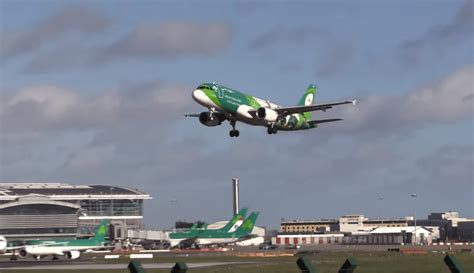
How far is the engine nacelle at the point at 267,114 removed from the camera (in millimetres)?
84438

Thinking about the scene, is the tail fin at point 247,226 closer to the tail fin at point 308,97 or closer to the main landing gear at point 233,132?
the tail fin at point 308,97

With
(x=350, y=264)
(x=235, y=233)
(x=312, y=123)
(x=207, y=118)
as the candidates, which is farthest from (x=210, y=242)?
(x=350, y=264)

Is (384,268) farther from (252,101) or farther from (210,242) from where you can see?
(210,242)

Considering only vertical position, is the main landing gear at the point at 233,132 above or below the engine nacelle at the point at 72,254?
above

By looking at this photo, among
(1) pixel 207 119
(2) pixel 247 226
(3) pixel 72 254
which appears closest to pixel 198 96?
(1) pixel 207 119

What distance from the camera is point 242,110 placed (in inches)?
3270

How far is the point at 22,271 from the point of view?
89625mm

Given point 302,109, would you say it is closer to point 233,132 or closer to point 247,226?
point 233,132

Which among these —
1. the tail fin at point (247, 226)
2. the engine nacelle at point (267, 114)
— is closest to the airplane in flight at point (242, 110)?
the engine nacelle at point (267, 114)

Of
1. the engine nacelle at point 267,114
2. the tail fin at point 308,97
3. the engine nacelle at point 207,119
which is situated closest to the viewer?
the engine nacelle at point 207,119

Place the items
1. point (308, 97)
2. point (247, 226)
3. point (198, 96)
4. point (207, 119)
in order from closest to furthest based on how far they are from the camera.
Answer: point (207, 119) → point (198, 96) → point (308, 97) → point (247, 226)

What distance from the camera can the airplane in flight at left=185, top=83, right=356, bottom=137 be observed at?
8150cm

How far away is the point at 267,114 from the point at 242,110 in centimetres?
316

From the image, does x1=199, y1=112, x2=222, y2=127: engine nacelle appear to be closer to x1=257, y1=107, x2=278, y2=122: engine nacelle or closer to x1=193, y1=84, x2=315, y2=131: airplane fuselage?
x1=193, y1=84, x2=315, y2=131: airplane fuselage
